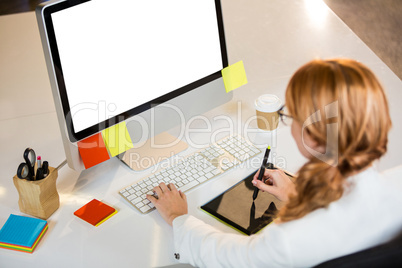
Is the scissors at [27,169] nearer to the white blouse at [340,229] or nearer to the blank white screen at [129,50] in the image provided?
the blank white screen at [129,50]

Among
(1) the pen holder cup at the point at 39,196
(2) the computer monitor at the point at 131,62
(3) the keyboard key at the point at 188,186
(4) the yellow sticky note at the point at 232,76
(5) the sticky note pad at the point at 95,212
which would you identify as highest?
(2) the computer monitor at the point at 131,62

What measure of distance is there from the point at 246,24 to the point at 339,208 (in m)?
1.39

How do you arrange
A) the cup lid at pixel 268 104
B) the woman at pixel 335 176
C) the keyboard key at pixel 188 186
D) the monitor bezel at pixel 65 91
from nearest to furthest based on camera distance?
1. the woman at pixel 335 176
2. the monitor bezel at pixel 65 91
3. the keyboard key at pixel 188 186
4. the cup lid at pixel 268 104

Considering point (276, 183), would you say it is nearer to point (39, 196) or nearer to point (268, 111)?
point (268, 111)

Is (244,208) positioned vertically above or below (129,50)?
below

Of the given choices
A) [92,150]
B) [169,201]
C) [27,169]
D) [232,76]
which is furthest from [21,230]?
[232,76]

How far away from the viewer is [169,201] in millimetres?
1180

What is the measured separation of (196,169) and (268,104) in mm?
331

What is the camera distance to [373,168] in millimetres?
897

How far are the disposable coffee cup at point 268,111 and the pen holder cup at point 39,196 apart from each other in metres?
0.66

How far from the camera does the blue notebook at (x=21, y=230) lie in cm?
108

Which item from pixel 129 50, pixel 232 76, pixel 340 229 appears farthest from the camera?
pixel 232 76

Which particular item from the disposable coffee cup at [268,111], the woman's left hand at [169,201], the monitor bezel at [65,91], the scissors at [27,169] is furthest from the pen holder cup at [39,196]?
the disposable coffee cup at [268,111]

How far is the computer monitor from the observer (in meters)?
1.09
